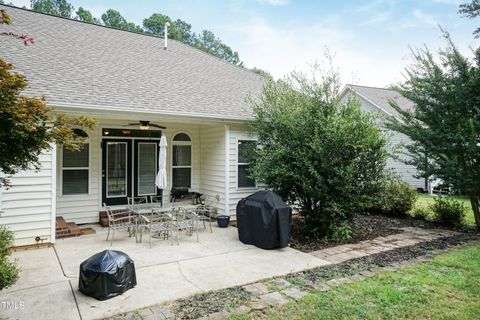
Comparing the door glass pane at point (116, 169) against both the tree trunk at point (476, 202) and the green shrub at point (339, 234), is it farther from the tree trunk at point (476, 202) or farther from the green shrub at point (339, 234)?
the tree trunk at point (476, 202)

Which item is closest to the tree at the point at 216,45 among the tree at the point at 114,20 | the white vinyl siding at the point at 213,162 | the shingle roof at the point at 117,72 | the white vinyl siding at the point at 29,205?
the tree at the point at 114,20

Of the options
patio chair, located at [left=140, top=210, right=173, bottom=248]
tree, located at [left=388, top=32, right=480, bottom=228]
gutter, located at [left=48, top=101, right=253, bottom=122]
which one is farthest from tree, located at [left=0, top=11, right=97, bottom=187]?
tree, located at [left=388, top=32, right=480, bottom=228]

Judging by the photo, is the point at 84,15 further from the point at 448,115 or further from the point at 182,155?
the point at 448,115

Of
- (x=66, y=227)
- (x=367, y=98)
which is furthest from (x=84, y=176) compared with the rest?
(x=367, y=98)

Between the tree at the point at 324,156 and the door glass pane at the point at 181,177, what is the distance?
2952mm

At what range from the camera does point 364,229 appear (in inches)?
309

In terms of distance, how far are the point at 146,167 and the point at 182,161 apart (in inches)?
44.5

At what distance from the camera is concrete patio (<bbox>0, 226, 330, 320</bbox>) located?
3.60 metres

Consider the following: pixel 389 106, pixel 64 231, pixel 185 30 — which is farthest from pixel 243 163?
pixel 185 30

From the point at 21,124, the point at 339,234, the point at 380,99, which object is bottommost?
the point at 339,234

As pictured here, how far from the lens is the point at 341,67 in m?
6.88

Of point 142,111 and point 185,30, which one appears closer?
point 142,111

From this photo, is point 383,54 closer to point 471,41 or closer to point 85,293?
point 471,41

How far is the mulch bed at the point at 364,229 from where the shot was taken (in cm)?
645
